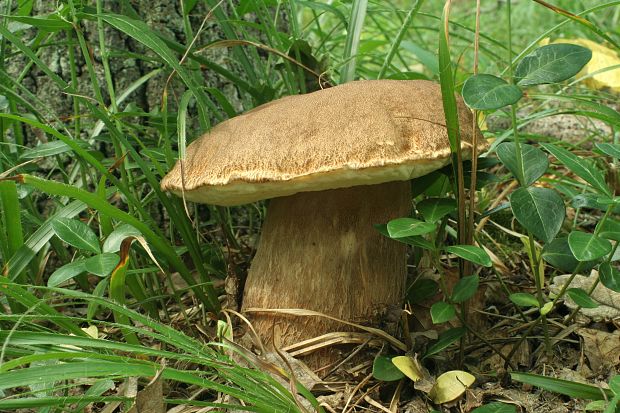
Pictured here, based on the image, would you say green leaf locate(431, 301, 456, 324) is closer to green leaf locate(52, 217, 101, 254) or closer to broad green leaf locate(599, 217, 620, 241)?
broad green leaf locate(599, 217, 620, 241)

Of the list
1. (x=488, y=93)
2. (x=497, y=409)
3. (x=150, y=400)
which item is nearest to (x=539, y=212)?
(x=488, y=93)

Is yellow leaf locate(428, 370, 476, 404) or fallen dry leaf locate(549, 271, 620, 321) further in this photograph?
fallen dry leaf locate(549, 271, 620, 321)

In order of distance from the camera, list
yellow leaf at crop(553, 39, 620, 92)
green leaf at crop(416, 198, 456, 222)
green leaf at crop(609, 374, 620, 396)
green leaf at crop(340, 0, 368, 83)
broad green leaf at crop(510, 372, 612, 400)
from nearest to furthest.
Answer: green leaf at crop(609, 374, 620, 396) → broad green leaf at crop(510, 372, 612, 400) → green leaf at crop(416, 198, 456, 222) → green leaf at crop(340, 0, 368, 83) → yellow leaf at crop(553, 39, 620, 92)

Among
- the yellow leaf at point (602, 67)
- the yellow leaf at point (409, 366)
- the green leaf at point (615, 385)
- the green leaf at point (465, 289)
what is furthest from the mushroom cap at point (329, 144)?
the yellow leaf at point (602, 67)

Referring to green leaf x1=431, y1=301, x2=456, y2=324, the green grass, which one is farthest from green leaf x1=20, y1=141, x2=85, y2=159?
green leaf x1=431, y1=301, x2=456, y2=324

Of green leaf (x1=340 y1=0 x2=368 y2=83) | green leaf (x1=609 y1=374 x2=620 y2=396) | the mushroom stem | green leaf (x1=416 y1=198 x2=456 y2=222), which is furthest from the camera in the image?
green leaf (x1=340 y1=0 x2=368 y2=83)

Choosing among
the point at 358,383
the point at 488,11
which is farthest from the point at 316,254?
the point at 488,11

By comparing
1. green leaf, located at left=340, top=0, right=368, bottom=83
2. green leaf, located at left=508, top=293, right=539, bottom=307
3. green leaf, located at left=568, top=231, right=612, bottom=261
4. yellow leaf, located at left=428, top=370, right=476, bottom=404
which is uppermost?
green leaf, located at left=340, top=0, right=368, bottom=83
